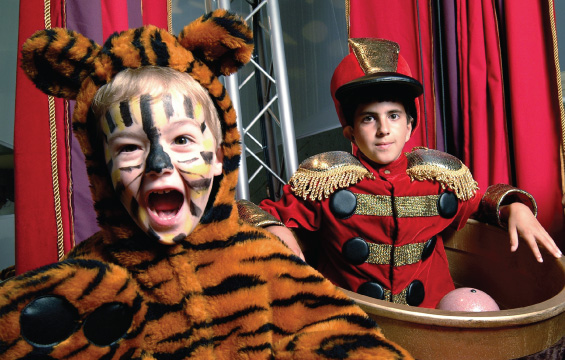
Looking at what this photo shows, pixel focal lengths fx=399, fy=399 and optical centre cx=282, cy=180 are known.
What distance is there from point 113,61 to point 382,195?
71 cm

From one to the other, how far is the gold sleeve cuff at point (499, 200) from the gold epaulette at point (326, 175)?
0.32 m

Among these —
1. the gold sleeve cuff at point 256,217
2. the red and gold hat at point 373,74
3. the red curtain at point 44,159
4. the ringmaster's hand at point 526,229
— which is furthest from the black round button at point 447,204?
the red curtain at point 44,159

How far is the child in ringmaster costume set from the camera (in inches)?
38.8

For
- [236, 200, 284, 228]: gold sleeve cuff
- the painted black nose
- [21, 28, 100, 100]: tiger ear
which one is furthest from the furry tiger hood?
[236, 200, 284, 228]: gold sleeve cuff

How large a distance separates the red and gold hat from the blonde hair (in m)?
0.50

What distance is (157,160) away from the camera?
1.66ft

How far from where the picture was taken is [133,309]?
0.51m

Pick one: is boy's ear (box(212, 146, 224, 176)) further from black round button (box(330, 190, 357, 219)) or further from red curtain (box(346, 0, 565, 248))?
red curtain (box(346, 0, 565, 248))

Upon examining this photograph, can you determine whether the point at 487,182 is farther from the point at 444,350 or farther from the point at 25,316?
the point at 25,316

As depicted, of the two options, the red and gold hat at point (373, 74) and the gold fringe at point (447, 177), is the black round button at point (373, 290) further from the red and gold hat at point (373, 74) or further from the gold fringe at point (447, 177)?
the red and gold hat at point (373, 74)

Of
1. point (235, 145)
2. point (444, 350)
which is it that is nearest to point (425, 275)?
point (444, 350)

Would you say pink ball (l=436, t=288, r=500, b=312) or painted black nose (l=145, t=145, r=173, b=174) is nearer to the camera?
painted black nose (l=145, t=145, r=173, b=174)

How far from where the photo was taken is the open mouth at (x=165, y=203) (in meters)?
0.55

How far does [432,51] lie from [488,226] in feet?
2.66
